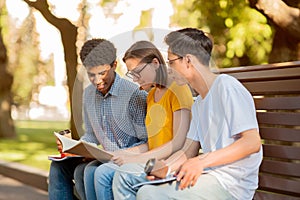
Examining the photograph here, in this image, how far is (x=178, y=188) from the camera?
8.26 feet

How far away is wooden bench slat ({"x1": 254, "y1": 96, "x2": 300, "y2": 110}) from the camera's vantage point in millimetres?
3125

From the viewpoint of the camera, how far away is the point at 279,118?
3.18 metres

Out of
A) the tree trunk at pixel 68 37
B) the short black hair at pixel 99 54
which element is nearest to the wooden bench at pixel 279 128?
the short black hair at pixel 99 54

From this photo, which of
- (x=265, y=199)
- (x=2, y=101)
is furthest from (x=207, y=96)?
(x=2, y=101)

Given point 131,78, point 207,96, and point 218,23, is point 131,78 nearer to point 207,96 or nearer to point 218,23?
point 207,96

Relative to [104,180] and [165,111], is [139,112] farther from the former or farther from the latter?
[104,180]

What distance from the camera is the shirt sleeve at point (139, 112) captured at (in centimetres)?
330

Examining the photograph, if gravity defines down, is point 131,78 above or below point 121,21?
below

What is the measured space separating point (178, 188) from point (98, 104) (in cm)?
107

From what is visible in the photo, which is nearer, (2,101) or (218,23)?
(218,23)

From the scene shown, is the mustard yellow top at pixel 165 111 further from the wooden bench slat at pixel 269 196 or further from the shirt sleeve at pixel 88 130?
the wooden bench slat at pixel 269 196

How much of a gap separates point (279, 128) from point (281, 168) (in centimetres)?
22

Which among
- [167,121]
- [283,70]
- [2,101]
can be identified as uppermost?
[283,70]

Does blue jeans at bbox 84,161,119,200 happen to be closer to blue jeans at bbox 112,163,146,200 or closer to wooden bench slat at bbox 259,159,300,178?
blue jeans at bbox 112,163,146,200
